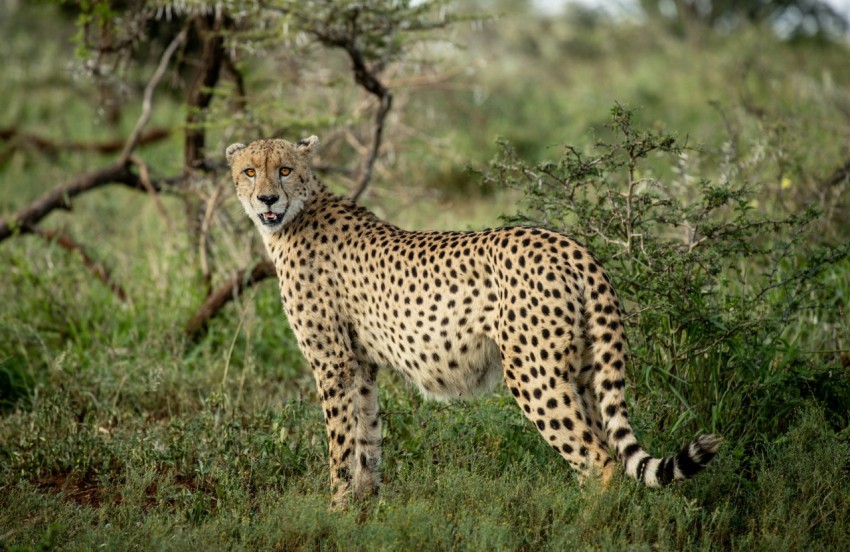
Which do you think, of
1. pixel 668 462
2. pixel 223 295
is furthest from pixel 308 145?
pixel 668 462

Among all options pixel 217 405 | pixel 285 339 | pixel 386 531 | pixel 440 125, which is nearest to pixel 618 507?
pixel 386 531

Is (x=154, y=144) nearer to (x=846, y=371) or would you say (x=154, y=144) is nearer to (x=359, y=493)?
(x=359, y=493)

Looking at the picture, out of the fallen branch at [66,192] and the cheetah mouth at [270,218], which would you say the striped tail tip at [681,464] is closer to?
the cheetah mouth at [270,218]

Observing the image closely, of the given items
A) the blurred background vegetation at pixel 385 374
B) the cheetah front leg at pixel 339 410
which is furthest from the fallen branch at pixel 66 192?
the cheetah front leg at pixel 339 410

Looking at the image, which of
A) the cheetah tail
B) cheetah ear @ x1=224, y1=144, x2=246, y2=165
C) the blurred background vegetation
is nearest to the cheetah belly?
the blurred background vegetation

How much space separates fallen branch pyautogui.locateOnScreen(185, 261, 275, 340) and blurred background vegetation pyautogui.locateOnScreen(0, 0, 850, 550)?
0.02m

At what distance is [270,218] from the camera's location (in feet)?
13.2

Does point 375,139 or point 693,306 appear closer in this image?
point 693,306

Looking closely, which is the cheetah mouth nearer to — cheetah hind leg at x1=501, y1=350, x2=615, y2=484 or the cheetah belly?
the cheetah belly

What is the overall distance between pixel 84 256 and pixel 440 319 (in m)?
3.38

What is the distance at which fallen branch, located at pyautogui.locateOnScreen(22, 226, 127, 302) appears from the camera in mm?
5938

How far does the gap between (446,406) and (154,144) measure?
24.1 feet

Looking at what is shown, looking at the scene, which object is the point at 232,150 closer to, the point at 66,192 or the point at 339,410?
the point at 339,410

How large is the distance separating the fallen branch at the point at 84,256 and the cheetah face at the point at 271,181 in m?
2.11
